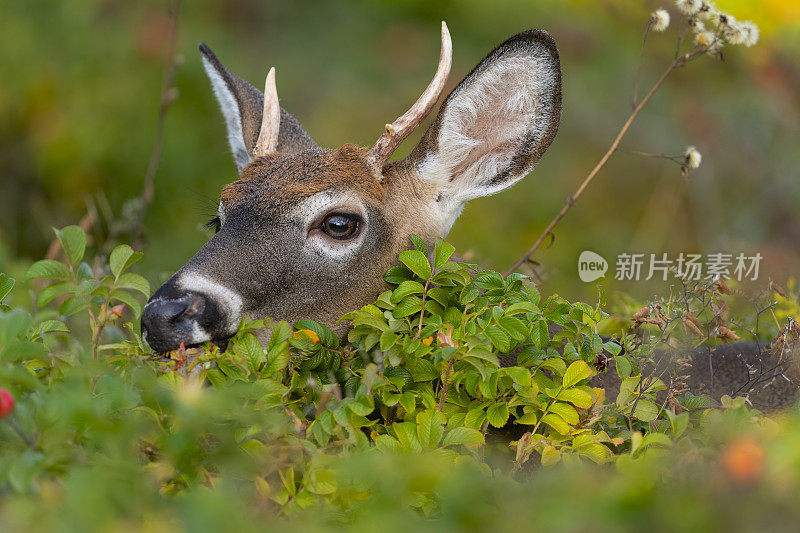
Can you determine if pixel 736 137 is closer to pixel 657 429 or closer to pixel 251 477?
pixel 657 429

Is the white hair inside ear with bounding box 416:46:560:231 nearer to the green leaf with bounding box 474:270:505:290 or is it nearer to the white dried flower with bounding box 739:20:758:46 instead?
the white dried flower with bounding box 739:20:758:46

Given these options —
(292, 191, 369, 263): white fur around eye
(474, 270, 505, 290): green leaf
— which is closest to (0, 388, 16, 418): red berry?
(474, 270, 505, 290): green leaf

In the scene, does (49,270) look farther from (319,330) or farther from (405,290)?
(405,290)

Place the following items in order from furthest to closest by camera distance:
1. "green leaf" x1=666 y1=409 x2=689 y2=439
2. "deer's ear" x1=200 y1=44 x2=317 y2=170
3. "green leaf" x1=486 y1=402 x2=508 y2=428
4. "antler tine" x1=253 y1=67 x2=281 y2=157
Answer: "deer's ear" x1=200 y1=44 x2=317 y2=170, "antler tine" x1=253 y1=67 x2=281 y2=157, "green leaf" x1=486 y1=402 x2=508 y2=428, "green leaf" x1=666 y1=409 x2=689 y2=439

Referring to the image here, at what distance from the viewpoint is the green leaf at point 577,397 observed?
281 cm

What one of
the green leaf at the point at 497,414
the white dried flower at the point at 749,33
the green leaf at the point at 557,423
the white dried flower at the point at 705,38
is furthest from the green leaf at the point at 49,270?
the white dried flower at the point at 749,33

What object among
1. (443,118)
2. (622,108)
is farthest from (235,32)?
(443,118)

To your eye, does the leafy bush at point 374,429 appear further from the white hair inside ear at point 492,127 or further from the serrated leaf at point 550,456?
the white hair inside ear at point 492,127

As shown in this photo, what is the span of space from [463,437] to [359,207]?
5.14 ft

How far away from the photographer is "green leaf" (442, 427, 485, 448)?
98.3 inches

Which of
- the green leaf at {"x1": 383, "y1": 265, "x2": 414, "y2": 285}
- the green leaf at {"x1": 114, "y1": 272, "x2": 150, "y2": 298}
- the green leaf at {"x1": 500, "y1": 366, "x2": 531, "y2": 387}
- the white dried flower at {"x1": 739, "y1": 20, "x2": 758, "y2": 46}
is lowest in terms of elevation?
the green leaf at {"x1": 114, "y1": 272, "x2": 150, "y2": 298}

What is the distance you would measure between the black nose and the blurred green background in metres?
4.51

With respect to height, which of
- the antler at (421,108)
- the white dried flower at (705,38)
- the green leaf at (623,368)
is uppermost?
the white dried flower at (705,38)

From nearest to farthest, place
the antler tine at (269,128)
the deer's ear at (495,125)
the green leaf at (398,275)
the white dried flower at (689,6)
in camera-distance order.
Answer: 1. the green leaf at (398,275)
2. the deer's ear at (495,125)
3. the antler tine at (269,128)
4. the white dried flower at (689,6)
